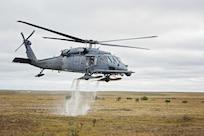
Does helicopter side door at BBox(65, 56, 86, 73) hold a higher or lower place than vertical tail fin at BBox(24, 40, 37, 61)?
lower

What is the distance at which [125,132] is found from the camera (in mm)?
31875

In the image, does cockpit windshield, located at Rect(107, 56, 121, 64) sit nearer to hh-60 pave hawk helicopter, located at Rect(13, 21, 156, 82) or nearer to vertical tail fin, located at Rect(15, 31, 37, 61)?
hh-60 pave hawk helicopter, located at Rect(13, 21, 156, 82)

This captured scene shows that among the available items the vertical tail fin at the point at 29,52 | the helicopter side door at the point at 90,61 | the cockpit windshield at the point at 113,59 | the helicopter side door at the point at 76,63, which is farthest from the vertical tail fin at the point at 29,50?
the cockpit windshield at the point at 113,59

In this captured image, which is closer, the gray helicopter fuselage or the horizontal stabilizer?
the gray helicopter fuselage

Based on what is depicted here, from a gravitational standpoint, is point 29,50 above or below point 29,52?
above

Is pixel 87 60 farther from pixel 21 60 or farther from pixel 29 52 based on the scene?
pixel 29 52

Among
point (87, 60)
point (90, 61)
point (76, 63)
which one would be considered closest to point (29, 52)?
point (76, 63)

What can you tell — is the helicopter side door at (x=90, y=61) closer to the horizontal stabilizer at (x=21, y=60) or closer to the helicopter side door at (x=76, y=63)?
the helicopter side door at (x=76, y=63)

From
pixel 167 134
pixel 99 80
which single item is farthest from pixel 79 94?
pixel 167 134

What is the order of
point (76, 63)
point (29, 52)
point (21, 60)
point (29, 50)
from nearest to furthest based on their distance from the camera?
point (76, 63) < point (21, 60) < point (29, 52) < point (29, 50)

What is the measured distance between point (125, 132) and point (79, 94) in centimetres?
1014

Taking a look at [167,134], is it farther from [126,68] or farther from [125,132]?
[126,68]

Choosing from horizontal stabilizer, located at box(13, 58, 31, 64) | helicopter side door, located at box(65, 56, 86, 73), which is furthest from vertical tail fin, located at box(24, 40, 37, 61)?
helicopter side door, located at box(65, 56, 86, 73)

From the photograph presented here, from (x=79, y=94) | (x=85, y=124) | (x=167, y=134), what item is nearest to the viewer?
(x=167, y=134)
